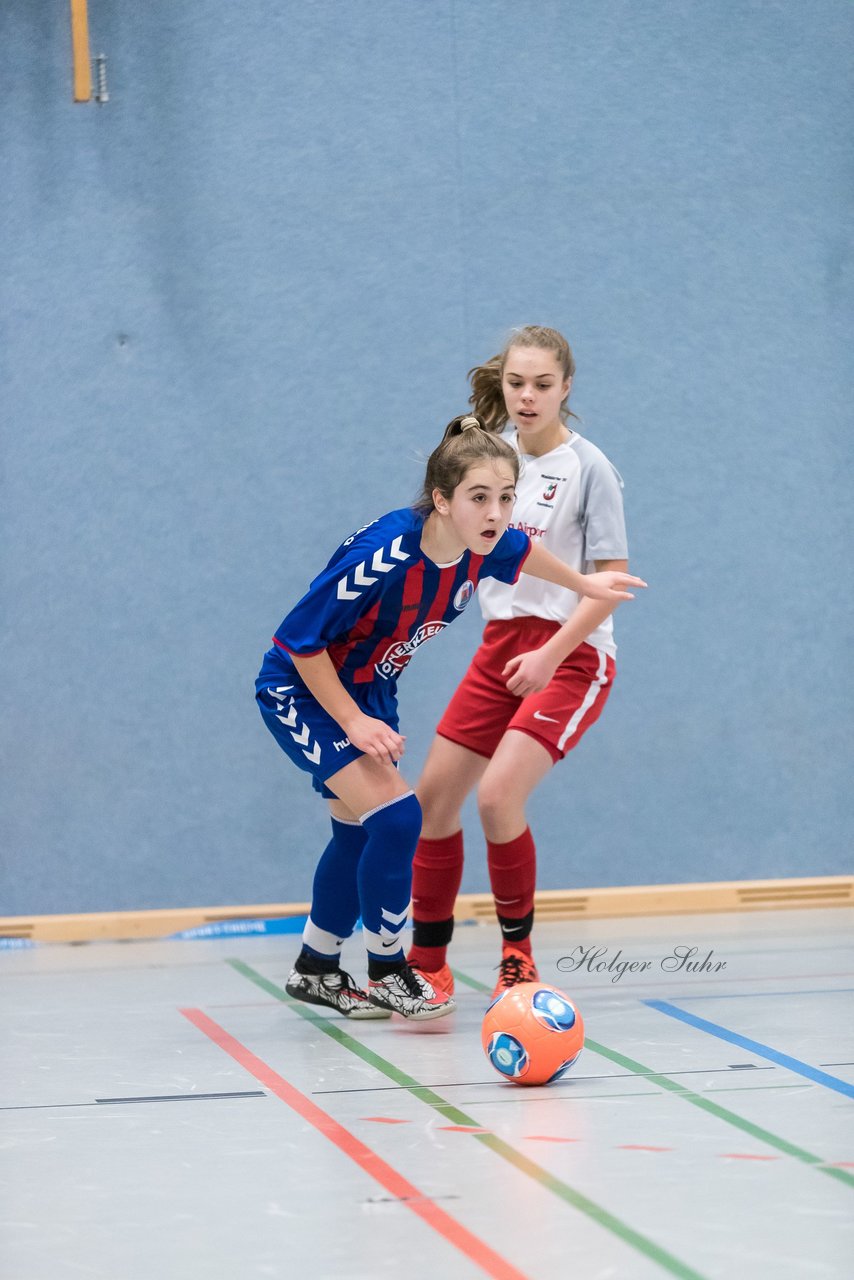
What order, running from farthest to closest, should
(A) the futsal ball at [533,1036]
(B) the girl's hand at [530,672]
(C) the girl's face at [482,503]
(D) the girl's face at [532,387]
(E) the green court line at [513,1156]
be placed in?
1. (D) the girl's face at [532,387]
2. (B) the girl's hand at [530,672]
3. (C) the girl's face at [482,503]
4. (A) the futsal ball at [533,1036]
5. (E) the green court line at [513,1156]

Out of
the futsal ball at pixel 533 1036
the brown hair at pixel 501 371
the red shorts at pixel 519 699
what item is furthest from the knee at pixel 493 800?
the brown hair at pixel 501 371

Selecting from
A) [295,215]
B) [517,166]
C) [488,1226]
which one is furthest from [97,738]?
[488,1226]

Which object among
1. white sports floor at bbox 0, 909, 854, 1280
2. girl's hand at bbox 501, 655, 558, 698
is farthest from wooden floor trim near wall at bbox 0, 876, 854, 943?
girl's hand at bbox 501, 655, 558, 698

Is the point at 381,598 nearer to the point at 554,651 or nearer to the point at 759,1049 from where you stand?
the point at 554,651

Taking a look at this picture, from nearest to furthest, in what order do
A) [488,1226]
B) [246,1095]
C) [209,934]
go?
[488,1226] → [246,1095] → [209,934]

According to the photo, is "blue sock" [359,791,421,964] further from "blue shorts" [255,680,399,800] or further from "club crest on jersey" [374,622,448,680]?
"club crest on jersey" [374,622,448,680]

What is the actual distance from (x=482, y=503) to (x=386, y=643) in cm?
41

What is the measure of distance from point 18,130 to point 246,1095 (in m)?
3.77

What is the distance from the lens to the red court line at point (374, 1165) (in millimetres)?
2180

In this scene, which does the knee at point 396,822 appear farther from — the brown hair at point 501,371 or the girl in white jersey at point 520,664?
the brown hair at point 501,371

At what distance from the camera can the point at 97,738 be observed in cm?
577

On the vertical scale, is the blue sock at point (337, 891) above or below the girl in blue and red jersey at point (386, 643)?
below

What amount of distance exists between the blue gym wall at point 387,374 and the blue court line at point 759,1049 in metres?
1.93

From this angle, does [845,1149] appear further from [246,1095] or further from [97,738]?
[97,738]
